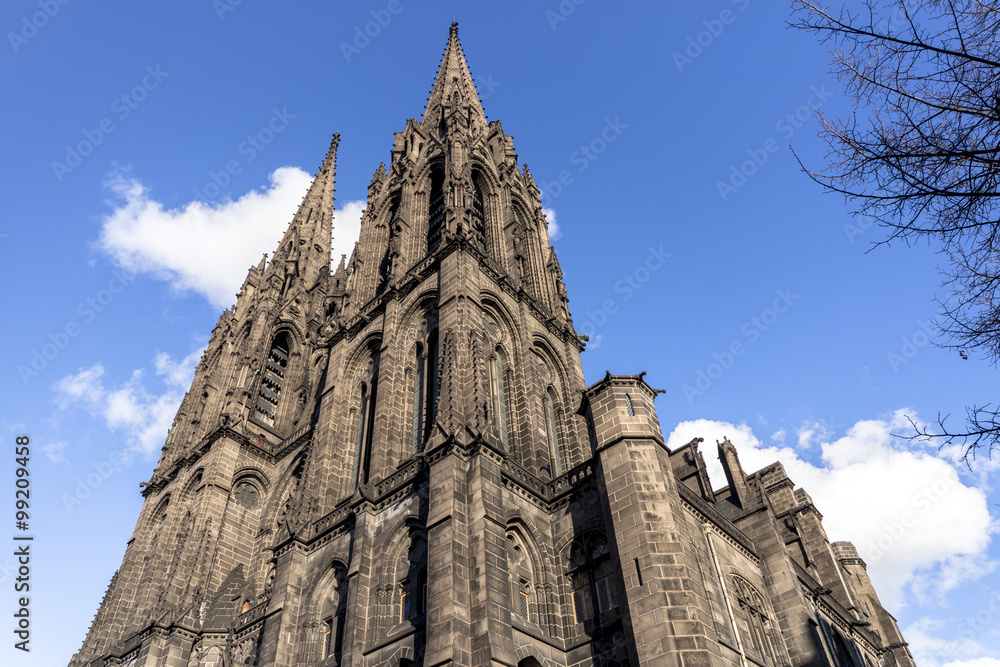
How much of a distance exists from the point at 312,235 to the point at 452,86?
20.6 metres

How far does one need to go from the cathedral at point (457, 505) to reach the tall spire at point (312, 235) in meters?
10.7

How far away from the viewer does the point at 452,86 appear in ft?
139

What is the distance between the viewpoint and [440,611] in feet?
48.5

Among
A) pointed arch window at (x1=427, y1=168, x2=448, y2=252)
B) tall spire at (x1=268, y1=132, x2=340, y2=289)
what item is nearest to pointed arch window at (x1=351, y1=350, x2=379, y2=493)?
pointed arch window at (x1=427, y1=168, x2=448, y2=252)

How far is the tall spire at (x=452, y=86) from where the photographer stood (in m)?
40.8

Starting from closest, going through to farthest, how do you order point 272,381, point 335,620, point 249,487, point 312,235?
point 335,620, point 249,487, point 272,381, point 312,235

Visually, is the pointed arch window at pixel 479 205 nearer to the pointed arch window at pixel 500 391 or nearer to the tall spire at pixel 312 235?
the pointed arch window at pixel 500 391


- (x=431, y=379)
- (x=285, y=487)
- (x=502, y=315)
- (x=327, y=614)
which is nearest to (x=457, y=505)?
(x=327, y=614)

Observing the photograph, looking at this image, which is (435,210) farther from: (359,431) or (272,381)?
(272,381)

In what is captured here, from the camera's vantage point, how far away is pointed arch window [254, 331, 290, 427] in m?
39.5

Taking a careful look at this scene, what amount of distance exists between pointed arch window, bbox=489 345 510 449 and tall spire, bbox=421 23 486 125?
20.7 m

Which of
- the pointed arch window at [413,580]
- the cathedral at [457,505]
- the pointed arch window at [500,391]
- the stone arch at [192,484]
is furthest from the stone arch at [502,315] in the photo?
the stone arch at [192,484]

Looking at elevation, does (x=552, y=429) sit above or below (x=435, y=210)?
below

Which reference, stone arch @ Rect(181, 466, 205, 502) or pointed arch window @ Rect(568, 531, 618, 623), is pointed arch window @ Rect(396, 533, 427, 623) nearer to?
pointed arch window @ Rect(568, 531, 618, 623)
